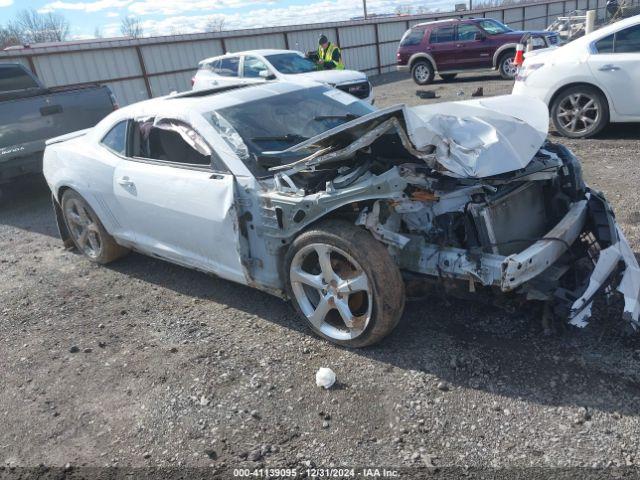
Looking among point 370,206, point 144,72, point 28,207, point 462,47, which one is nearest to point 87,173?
point 370,206

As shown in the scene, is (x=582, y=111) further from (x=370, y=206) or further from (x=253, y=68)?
(x=253, y=68)

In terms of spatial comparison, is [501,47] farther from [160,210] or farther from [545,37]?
[160,210]

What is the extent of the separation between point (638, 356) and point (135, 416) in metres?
2.84

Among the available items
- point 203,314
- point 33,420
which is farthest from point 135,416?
point 203,314

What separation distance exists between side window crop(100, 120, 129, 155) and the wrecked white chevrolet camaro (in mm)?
215

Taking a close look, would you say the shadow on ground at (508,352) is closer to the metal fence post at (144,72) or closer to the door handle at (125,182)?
the door handle at (125,182)

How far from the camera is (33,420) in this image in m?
3.15

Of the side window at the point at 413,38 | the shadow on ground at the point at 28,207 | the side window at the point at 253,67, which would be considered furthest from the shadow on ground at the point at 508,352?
the side window at the point at 413,38

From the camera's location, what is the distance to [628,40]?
705 cm

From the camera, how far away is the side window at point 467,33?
16273mm

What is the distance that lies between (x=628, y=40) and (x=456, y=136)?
552 cm

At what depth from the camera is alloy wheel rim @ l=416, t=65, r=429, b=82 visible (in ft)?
56.5

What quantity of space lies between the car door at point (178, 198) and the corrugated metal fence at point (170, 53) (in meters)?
12.8

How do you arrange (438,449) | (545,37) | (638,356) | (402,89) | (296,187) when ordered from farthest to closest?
(402,89), (545,37), (296,187), (638,356), (438,449)
